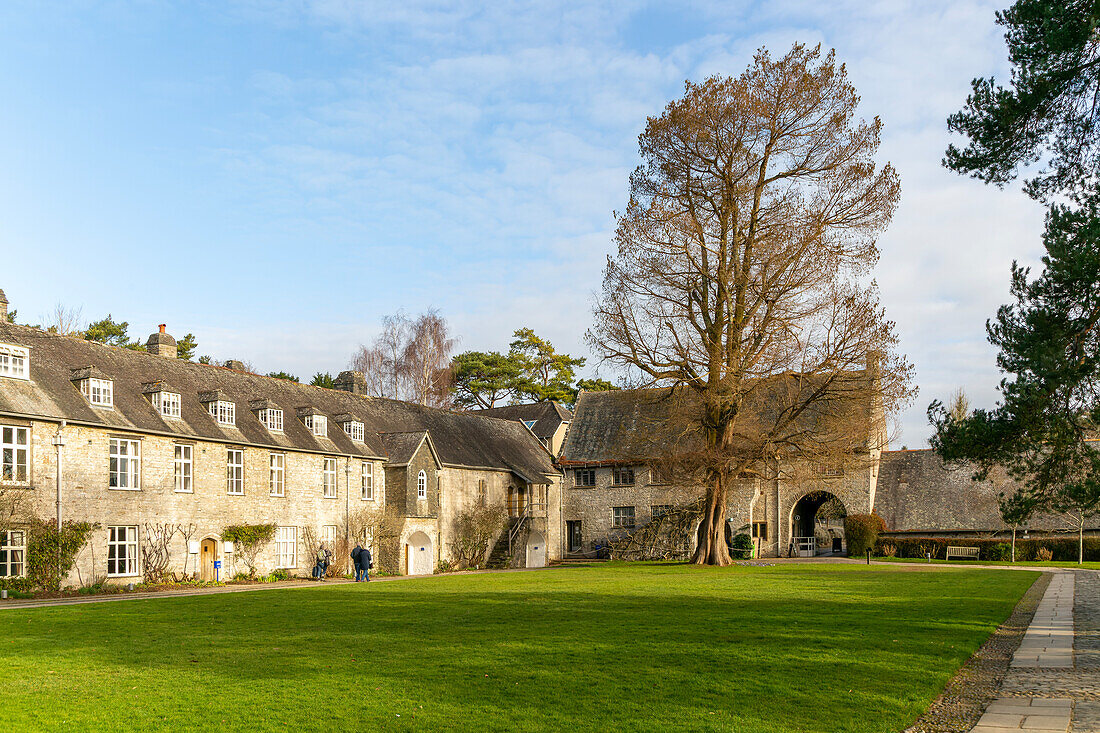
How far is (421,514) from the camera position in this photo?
4125 cm

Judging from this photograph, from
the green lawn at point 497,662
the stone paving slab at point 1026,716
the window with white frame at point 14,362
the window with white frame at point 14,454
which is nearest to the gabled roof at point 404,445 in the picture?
the window with white frame at point 14,362

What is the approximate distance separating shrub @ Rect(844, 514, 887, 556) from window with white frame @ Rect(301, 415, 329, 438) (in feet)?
86.1

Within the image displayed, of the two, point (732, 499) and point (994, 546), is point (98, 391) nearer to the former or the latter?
point (732, 499)

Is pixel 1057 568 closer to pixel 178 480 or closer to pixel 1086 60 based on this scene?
pixel 1086 60

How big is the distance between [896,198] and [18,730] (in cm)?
3467

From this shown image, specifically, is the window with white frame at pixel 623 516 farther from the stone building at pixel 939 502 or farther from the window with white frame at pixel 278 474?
the window with white frame at pixel 278 474

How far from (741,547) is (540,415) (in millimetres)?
14940

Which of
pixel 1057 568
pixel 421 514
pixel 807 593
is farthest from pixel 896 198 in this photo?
pixel 421 514

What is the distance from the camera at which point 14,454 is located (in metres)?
27.0

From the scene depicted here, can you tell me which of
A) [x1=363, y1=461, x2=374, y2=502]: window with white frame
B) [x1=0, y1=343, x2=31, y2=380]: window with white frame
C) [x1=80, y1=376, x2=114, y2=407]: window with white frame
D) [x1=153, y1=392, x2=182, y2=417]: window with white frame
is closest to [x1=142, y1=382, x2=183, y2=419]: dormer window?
[x1=153, y1=392, x2=182, y2=417]: window with white frame

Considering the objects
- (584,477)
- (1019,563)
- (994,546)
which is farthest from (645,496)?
(1019,563)

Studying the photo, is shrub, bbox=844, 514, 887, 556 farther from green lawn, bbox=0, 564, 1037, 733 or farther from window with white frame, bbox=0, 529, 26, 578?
window with white frame, bbox=0, 529, 26, 578

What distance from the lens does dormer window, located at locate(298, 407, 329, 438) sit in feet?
128

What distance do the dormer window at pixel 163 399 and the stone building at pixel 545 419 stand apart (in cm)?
2265
